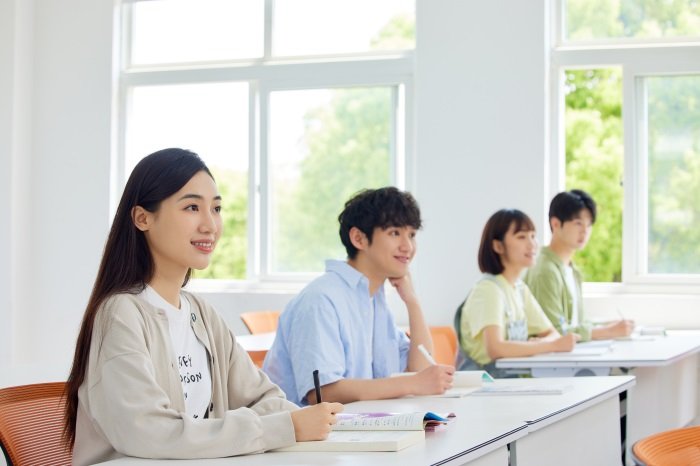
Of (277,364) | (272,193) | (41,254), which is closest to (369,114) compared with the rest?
(272,193)

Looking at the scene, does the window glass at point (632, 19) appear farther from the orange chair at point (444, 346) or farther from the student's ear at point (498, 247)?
the orange chair at point (444, 346)

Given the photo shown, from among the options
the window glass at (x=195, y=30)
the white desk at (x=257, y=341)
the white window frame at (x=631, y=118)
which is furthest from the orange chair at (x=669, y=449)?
the window glass at (x=195, y=30)

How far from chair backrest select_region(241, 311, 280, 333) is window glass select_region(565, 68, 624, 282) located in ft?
6.66

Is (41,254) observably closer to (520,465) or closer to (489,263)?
(489,263)

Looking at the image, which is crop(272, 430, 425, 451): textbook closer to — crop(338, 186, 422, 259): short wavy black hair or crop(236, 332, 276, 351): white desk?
crop(338, 186, 422, 259): short wavy black hair

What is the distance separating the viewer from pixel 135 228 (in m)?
1.97

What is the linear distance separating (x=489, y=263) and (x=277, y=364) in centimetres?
174

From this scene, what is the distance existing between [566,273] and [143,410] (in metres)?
3.62

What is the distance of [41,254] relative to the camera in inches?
256

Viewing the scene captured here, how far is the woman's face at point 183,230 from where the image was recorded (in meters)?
1.98

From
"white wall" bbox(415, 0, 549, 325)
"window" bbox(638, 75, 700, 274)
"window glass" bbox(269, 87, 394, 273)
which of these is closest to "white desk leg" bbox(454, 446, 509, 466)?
"white wall" bbox(415, 0, 549, 325)

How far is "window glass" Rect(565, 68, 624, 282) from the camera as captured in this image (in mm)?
5746

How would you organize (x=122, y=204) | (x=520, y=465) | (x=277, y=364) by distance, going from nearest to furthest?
1. (x=122, y=204)
2. (x=520, y=465)
3. (x=277, y=364)

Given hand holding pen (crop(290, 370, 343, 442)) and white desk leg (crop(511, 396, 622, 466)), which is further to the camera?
white desk leg (crop(511, 396, 622, 466))
